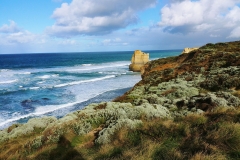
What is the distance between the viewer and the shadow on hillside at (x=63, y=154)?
5952 millimetres

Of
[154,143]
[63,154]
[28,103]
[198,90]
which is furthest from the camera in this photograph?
[28,103]

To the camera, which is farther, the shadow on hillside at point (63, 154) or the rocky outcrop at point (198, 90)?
the rocky outcrop at point (198, 90)

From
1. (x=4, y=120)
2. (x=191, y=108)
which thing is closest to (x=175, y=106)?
(x=191, y=108)

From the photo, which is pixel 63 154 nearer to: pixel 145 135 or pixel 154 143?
pixel 145 135

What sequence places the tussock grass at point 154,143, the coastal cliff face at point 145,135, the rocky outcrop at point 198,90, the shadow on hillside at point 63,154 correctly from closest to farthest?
the tussock grass at point 154,143 → the coastal cliff face at point 145,135 → the shadow on hillside at point 63,154 → the rocky outcrop at point 198,90

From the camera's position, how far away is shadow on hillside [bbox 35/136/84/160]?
5952 mm

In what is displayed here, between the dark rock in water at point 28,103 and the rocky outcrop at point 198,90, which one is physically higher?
the rocky outcrop at point 198,90

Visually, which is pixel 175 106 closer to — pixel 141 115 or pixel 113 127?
pixel 141 115

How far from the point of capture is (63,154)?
6.19 meters

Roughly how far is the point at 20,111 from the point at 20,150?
1803 centimetres

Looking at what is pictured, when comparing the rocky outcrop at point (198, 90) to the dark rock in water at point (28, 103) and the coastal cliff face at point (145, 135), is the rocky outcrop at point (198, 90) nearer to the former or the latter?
the coastal cliff face at point (145, 135)

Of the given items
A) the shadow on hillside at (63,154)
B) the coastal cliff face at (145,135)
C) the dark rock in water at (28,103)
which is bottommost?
the dark rock in water at (28,103)

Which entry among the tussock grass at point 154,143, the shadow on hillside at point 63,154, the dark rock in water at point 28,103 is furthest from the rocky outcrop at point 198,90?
the dark rock in water at point 28,103

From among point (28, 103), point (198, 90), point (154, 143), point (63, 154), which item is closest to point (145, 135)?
point (154, 143)
